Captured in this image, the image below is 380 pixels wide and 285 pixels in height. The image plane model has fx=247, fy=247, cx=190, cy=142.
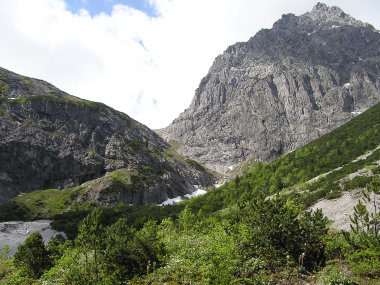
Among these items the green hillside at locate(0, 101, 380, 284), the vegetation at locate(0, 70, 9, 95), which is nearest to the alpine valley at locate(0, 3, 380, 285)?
the green hillside at locate(0, 101, 380, 284)

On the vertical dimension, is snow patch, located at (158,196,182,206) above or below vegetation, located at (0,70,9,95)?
below

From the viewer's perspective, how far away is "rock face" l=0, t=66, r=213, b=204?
5925 inches

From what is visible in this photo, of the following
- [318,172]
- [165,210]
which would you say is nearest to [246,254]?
[318,172]

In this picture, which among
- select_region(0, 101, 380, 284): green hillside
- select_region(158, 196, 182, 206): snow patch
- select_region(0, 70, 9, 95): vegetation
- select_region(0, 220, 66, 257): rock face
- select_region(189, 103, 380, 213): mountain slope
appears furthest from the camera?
select_region(0, 70, 9, 95): vegetation

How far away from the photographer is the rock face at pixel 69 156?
15050cm

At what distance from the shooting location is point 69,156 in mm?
168875

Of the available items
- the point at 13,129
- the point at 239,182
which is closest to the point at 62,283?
the point at 239,182

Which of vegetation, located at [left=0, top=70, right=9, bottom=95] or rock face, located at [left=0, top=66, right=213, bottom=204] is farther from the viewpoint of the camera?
vegetation, located at [left=0, top=70, right=9, bottom=95]

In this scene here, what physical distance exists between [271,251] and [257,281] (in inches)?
108

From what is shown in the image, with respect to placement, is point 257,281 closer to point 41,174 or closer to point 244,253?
point 244,253

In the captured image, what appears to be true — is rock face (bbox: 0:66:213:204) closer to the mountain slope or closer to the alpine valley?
the alpine valley

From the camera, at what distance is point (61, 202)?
13438cm

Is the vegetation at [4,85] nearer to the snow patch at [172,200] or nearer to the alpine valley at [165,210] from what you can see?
the alpine valley at [165,210]

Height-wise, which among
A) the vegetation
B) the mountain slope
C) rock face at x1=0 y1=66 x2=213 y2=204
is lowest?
the mountain slope
